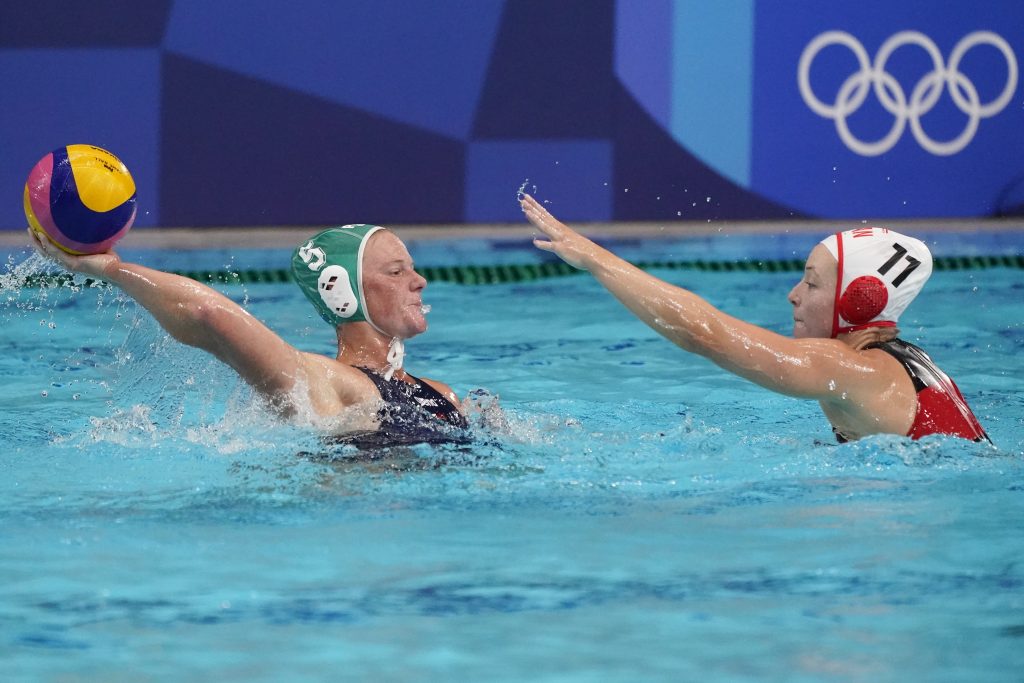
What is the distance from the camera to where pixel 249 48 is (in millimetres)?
8289

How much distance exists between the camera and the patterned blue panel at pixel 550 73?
8.61 meters

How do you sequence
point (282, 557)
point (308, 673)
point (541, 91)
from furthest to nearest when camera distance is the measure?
point (541, 91) < point (282, 557) < point (308, 673)

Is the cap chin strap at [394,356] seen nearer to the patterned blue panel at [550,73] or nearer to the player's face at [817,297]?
the player's face at [817,297]

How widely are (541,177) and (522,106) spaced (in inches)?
17.3

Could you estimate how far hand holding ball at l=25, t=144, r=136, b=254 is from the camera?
3.12 metres

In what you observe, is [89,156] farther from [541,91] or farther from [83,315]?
[541,91]

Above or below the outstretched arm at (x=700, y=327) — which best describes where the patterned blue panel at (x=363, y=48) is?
above

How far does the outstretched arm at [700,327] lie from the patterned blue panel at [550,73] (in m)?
5.40

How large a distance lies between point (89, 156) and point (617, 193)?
550 cm

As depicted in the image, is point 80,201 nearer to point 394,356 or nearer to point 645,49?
point 394,356

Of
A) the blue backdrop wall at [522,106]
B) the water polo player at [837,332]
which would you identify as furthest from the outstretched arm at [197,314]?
the blue backdrop wall at [522,106]

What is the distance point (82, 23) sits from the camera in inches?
317

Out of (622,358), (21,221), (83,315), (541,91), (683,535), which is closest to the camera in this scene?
(683,535)

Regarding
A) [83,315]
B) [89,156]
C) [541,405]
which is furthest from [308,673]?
[83,315]
